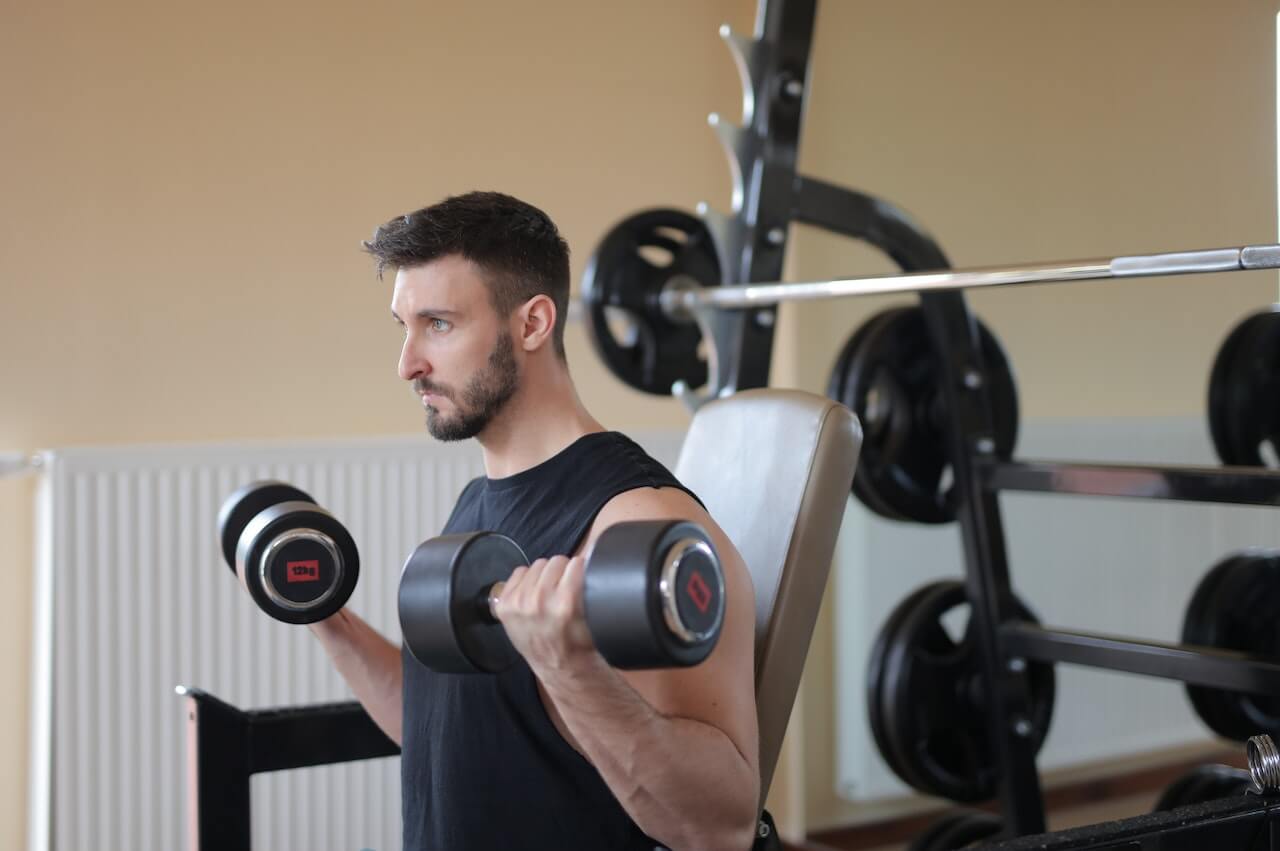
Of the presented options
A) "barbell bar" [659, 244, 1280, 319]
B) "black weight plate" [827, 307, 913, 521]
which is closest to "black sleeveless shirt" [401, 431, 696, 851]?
"barbell bar" [659, 244, 1280, 319]

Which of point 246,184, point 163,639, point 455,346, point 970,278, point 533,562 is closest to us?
point 533,562

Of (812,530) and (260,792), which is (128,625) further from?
(812,530)

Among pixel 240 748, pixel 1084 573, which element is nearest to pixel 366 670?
pixel 240 748

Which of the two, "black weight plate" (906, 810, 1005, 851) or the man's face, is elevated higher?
the man's face

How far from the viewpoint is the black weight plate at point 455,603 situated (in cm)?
A: 94

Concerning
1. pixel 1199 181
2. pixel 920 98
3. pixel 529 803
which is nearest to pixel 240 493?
pixel 529 803

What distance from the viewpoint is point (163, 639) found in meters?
2.37

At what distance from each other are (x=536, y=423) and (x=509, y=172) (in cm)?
154

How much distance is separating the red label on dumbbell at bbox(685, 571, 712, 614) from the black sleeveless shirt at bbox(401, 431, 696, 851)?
319mm

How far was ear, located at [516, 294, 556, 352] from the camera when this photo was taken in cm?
A: 128

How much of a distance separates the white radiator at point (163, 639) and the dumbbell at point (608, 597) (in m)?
1.52

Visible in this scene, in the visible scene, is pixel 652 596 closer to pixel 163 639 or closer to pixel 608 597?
pixel 608 597

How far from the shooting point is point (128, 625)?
2.34 metres

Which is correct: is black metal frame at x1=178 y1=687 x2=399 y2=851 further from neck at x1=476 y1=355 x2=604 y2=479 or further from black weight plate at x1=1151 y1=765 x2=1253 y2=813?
black weight plate at x1=1151 y1=765 x2=1253 y2=813
